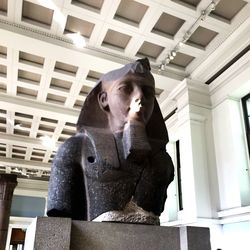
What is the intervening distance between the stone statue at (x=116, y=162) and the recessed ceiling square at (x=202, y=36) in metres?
5.60

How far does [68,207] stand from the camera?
2156 mm

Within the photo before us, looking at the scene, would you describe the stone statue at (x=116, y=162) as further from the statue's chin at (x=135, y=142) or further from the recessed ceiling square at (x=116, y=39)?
the recessed ceiling square at (x=116, y=39)

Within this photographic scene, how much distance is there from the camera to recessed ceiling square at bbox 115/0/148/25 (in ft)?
22.5

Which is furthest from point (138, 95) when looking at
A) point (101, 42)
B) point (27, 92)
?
point (27, 92)

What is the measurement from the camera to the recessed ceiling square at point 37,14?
6914 mm

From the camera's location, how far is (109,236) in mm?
1947

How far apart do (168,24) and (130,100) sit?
5.61 metres

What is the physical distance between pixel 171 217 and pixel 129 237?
8707mm

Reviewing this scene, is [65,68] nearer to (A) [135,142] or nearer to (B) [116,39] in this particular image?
(B) [116,39]

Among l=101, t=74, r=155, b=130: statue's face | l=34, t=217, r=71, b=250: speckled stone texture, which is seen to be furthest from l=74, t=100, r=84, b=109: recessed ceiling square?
l=34, t=217, r=71, b=250: speckled stone texture

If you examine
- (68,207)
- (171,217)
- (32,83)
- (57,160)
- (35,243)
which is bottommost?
(35,243)

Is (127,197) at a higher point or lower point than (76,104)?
lower

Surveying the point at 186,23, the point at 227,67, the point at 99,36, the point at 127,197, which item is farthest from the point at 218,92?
the point at 127,197

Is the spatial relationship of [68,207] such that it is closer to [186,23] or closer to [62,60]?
[186,23]
